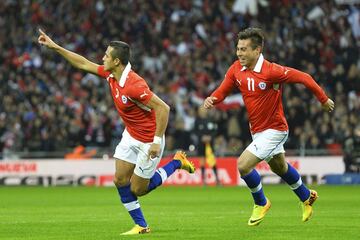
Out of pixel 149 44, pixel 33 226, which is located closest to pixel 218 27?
pixel 149 44

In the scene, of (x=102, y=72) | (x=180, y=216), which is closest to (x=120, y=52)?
(x=102, y=72)

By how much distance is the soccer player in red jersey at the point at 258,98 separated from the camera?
1261 cm

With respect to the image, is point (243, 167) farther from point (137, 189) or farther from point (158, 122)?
point (158, 122)

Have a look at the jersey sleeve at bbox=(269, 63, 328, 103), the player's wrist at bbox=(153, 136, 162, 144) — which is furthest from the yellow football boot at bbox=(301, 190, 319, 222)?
the player's wrist at bbox=(153, 136, 162, 144)

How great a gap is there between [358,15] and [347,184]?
624 cm

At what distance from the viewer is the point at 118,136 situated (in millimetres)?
29609

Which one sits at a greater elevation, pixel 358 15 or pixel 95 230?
pixel 358 15

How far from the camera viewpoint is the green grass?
11.7m

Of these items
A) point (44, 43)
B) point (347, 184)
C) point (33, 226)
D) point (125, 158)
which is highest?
point (44, 43)

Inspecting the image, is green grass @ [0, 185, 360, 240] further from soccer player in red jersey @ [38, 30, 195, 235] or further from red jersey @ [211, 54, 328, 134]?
red jersey @ [211, 54, 328, 134]

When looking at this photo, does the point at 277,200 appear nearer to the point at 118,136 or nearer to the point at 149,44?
the point at 118,136

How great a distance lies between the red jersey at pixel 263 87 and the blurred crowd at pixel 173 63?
49.5 ft

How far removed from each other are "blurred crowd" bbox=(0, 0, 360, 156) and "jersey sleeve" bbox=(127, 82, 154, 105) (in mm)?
16847

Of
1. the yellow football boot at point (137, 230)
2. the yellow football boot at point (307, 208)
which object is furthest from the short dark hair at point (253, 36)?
the yellow football boot at point (137, 230)
